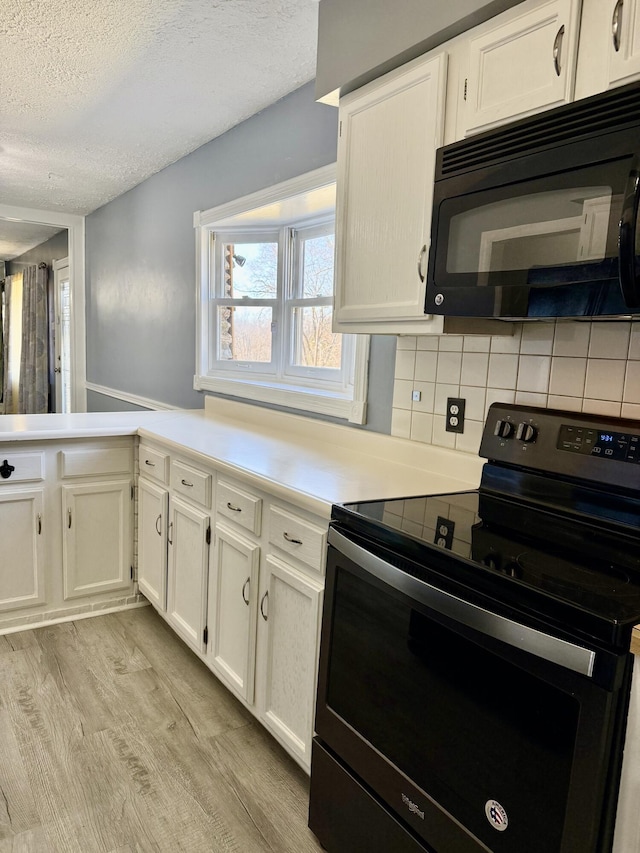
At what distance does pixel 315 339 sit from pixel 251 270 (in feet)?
2.27

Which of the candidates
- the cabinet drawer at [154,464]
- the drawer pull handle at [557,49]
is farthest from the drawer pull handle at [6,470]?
the drawer pull handle at [557,49]

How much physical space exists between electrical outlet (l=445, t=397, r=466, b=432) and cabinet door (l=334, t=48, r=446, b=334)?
12.2 inches

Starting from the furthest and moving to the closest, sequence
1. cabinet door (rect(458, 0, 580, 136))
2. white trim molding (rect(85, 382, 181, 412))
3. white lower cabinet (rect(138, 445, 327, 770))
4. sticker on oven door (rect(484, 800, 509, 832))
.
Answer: white trim molding (rect(85, 382, 181, 412)) → white lower cabinet (rect(138, 445, 327, 770)) → cabinet door (rect(458, 0, 580, 136)) → sticker on oven door (rect(484, 800, 509, 832))

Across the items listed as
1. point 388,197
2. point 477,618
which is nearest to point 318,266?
point 388,197

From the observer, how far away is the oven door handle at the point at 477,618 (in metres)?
0.84

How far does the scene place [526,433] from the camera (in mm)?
1443

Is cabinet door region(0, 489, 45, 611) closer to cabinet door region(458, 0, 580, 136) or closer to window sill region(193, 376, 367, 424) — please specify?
window sill region(193, 376, 367, 424)

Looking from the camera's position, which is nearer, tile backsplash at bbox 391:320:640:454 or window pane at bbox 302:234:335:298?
tile backsplash at bbox 391:320:640:454

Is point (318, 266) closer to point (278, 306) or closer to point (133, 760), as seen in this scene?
point (278, 306)

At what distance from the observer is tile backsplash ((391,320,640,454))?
1365mm

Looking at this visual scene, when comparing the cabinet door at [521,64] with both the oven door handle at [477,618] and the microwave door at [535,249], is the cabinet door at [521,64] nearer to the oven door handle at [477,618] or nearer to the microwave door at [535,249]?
the microwave door at [535,249]

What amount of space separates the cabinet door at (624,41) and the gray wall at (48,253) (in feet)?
19.0

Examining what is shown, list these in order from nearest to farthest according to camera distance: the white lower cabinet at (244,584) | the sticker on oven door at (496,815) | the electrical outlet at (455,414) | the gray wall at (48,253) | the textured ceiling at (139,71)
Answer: the sticker on oven door at (496,815), the white lower cabinet at (244,584), the electrical outlet at (455,414), the textured ceiling at (139,71), the gray wall at (48,253)

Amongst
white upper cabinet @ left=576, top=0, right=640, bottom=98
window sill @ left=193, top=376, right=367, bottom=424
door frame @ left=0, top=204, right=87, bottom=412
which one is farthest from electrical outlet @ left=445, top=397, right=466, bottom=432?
door frame @ left=0, top=204, right=87, bottom=412
